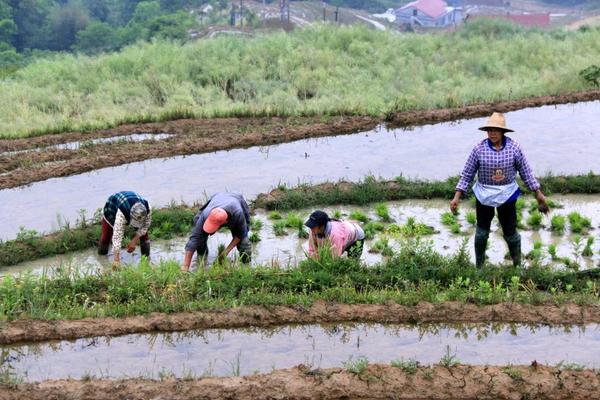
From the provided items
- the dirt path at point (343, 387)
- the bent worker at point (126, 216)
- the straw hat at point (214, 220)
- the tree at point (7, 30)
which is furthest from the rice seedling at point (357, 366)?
the tree at point (7, 30)

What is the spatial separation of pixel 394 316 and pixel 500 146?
7.30 feet

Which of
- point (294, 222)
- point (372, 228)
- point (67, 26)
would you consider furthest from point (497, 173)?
point (67, 26)

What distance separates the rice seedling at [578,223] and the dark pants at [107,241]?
5.63 metres

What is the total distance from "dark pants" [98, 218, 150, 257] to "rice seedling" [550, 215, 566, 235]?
540cm

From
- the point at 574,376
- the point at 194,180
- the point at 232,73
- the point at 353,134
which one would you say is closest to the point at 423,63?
the point at 232,73

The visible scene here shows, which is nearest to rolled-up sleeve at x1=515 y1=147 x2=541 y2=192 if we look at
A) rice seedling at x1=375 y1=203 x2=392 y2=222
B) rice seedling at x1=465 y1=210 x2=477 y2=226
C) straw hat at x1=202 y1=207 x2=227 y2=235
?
rice seedling at x1=465 y1=210 x2=477 y2=226

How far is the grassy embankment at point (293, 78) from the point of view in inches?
778

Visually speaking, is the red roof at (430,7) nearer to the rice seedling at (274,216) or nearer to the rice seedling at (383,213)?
the rice seedling at (383,213)

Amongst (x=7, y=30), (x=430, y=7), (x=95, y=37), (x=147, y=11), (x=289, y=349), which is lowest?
(x=289, y=349)

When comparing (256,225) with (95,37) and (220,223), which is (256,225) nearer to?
(220,223)

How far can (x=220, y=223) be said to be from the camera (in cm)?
910

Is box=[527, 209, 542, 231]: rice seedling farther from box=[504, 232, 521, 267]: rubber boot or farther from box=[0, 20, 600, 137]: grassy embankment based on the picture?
box=[0, 20, 600, 137]: grassy embankment

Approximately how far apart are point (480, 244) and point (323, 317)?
7.09 ft

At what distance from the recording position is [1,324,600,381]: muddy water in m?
7.31
